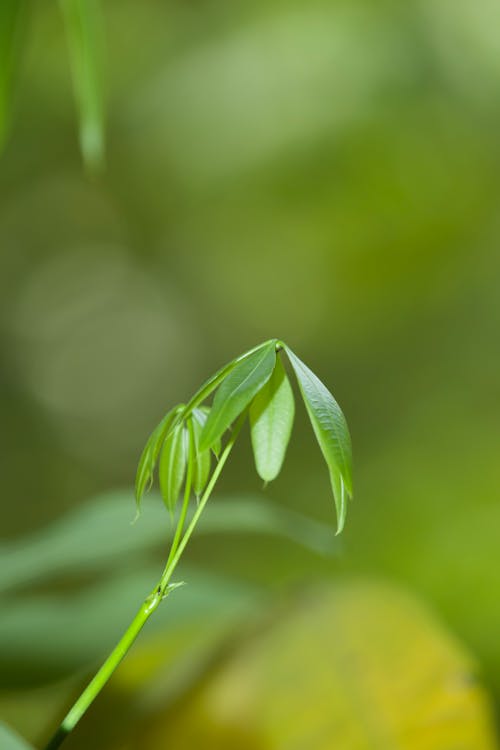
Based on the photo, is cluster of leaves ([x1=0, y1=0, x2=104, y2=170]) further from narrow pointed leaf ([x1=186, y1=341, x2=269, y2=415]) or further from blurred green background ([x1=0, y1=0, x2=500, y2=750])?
blurred green background ([x1=0, y1=0, x2=500, y2=750])

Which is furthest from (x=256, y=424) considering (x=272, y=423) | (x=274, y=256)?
(x=274, y=256)

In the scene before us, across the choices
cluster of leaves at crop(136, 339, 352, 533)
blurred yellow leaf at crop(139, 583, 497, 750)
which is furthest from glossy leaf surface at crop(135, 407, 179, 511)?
blurred yellow leaf at crop(139, 583, 497, 750)

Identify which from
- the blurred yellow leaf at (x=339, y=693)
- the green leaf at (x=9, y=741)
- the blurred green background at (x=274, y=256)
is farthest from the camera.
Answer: the blurred green background at (x=274, y=256)

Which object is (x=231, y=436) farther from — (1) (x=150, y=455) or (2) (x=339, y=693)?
(2) (x=339, y=693)

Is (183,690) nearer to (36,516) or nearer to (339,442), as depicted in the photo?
(339,442)

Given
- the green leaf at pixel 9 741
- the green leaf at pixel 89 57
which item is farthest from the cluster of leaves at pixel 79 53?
the green leaf at pixel 9 741

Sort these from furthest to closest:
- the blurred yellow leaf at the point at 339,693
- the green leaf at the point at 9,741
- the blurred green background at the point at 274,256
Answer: the blurred green background at the point at 274,256 → the blurred yellow leaf at the point at 339,693 → the green leaf at the point at 9,741

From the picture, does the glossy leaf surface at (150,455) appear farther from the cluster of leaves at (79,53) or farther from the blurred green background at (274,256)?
the blurred green background at (274,256)
